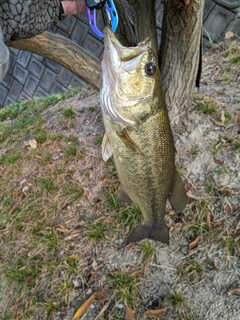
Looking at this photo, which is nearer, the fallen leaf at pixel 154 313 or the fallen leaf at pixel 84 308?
the fallen leaf at pixel 154 313

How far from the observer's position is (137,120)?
1.71 m

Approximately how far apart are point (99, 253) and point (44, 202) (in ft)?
2.54

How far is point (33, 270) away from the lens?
2.97 metres

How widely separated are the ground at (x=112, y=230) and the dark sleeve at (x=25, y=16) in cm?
147

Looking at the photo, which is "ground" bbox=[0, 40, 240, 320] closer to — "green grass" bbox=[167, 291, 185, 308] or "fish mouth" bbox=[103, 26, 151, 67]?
"green grass" bbox=[167, 291, 185, 308]

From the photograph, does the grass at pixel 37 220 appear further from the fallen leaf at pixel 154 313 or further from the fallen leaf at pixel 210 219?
the fallen leaf at pixel 210 219

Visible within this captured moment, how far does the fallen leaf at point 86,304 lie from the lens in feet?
8.59

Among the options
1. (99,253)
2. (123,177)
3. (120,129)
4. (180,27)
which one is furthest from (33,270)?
(180,27)

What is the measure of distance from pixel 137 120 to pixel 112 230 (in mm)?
1454

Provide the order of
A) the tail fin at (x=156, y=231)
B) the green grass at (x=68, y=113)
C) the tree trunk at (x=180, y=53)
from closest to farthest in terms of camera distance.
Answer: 1. the tail fin at (x=156, y=231)
2. the tree trunk at (x=180, y=53)
3. the green grass at (x=68, y=113)

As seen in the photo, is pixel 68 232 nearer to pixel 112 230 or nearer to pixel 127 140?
pixel 112 230

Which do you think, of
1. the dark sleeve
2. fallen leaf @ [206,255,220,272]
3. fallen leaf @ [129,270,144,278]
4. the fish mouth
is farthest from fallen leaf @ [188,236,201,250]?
the dark sleeve

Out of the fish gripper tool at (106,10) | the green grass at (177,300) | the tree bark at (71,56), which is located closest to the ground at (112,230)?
the green grass at (177,300)

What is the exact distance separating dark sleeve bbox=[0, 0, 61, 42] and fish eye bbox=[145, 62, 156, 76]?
2.49 ft
